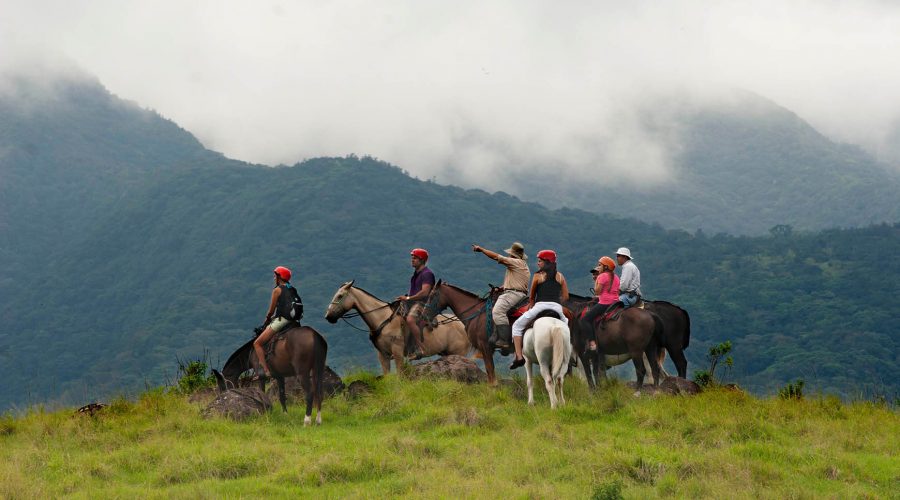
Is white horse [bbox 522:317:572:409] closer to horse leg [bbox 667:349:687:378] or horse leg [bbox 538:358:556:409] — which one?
horse leg [bbox 538:358:556:409]

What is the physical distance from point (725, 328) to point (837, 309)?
1611cm

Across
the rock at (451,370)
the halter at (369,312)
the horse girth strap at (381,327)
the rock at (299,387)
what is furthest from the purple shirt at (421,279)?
the rock at (299,387)

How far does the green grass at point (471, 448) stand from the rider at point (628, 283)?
6.00ft

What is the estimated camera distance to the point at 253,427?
17.9m

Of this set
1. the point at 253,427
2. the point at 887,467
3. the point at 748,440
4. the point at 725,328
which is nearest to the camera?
the point at 887,467

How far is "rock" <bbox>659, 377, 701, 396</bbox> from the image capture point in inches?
752

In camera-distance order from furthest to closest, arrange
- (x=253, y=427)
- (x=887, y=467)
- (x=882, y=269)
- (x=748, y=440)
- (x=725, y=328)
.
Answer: (x=882, y=269), (x=725, y=328), (x=253, y=427), (x=748, y=440), (x=887, y=467)

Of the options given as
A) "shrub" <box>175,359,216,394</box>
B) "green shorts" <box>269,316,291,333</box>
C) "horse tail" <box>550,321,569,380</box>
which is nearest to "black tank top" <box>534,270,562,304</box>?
"horse tail" <box>550,321,569,380</box>

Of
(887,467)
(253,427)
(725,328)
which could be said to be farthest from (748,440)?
(725,328)

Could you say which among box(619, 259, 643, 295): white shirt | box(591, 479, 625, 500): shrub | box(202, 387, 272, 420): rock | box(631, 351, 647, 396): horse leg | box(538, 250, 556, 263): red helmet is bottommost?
box(591, 479, 625, 500): shrub

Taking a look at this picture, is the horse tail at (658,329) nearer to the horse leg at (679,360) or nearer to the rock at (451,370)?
the horse leg at (679,360)

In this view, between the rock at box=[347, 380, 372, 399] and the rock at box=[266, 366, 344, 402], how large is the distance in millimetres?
→ 311

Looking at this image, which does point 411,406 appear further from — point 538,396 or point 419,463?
point 419,463

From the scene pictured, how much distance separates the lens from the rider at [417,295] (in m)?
21.9
